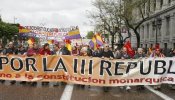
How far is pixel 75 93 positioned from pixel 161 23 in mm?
44602

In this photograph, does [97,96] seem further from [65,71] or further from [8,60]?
[8,60]

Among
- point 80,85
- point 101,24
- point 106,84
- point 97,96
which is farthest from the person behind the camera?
point 101,24

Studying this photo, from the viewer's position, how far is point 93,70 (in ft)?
51.8

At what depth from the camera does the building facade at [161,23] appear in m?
52.3

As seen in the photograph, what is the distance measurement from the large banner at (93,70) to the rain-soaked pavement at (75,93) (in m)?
0.35

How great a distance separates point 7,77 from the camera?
1631 cm

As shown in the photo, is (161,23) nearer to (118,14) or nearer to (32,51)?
(118,14)

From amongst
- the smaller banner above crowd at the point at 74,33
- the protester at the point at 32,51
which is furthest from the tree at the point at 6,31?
the protester at the point at 32,51

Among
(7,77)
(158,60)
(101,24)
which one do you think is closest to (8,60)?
(7,77)

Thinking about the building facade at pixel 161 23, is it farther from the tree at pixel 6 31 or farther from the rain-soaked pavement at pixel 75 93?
the rain-soaked pavement at pixel 75 93

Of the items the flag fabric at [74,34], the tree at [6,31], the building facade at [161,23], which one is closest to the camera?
the flag fabric at [74,34]

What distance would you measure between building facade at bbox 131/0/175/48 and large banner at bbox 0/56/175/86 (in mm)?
35653

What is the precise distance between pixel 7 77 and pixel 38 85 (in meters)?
1.28

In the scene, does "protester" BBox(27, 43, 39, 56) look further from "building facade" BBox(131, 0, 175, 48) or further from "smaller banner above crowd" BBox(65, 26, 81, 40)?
"building facade" BBox(131, 0, 175, 48)
